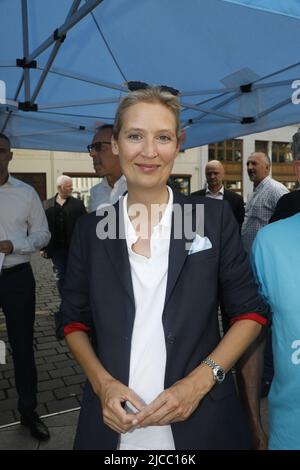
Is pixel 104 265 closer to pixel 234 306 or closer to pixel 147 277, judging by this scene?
pixel 147 277

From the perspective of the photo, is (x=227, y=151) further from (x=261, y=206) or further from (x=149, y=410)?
(x=149, y=410)

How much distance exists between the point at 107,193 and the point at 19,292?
3.62 ft

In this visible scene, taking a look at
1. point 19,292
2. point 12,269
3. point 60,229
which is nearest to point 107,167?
point 12,269

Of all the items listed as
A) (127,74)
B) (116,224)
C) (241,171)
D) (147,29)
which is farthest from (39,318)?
(241,171)

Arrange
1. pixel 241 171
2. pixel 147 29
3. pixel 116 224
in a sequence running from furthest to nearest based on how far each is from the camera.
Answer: pixel 241 171, pixel 147 29, pixel 116 224

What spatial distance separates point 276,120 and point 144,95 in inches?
157

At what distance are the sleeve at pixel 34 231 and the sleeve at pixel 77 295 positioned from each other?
1.80 metres

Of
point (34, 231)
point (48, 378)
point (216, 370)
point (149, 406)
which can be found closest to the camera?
point (149, 406)

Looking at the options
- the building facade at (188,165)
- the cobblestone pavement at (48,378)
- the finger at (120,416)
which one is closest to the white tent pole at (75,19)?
the finger at (120,416)

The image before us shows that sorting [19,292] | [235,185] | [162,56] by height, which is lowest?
[19,292]

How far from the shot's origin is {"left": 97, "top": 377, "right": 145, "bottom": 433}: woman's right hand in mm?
1256

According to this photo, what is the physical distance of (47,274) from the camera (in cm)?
1079

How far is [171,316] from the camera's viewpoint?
4.56ft

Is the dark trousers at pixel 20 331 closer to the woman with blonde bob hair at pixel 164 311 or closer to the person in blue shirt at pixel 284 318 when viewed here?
the woman with blonde bob hair at pixel 164 311
